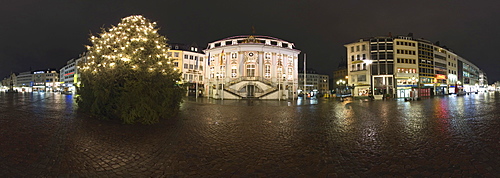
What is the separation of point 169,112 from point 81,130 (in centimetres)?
421

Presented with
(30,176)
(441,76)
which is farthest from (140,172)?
(441,76)

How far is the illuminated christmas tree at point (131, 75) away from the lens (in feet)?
34.0

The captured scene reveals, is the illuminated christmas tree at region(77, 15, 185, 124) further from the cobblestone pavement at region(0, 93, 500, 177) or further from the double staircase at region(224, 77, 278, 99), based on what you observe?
the double staircase at region(224, 77, 278, 99)

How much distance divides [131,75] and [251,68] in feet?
121

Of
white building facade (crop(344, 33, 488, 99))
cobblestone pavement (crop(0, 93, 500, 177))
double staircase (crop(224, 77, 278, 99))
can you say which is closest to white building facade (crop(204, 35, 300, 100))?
double staircase (crop(224, 77, 278, 99))

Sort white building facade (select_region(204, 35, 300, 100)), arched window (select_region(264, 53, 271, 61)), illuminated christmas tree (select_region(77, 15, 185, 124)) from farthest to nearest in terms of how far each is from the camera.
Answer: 1. arched window (select_region(264, 53, 271, 61))
2. white building facade (select_region(204, 35, 300, 100))
3. illuminated christmas tree (select_region(77, 15, 185, 124))

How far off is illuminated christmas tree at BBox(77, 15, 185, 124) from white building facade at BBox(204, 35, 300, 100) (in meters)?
30.3

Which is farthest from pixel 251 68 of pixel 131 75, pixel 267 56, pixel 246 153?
pixel 246 153

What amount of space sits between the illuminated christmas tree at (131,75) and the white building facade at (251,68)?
99.3 feet

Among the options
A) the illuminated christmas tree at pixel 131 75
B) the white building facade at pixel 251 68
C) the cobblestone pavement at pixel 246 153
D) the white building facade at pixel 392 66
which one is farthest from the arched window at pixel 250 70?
the cobblestone pavement at pixel 246 153

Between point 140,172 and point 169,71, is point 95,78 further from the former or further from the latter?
point 140,172

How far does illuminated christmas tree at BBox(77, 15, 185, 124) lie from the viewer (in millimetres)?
10359

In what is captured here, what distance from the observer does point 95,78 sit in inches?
481

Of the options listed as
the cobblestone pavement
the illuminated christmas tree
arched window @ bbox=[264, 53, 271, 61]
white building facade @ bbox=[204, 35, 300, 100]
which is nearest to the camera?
the cobblestone pavement
